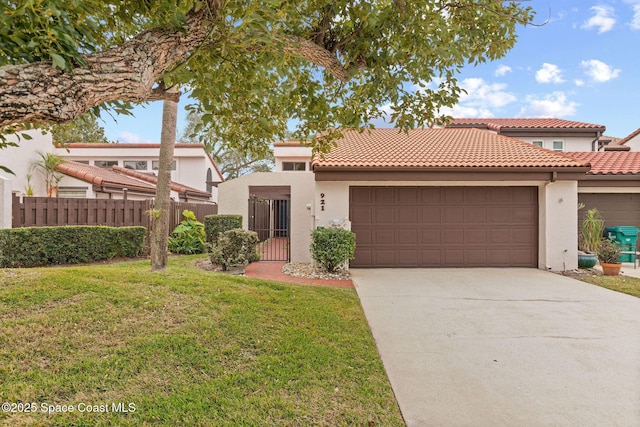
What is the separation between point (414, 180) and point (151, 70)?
24.9 ft

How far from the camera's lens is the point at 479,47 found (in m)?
4.76

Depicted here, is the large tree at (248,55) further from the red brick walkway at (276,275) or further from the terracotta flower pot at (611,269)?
the terracotta flower pot at (611,269)

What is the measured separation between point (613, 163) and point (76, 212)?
17106 millimetres

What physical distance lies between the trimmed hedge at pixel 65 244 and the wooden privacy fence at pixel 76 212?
3.42ft

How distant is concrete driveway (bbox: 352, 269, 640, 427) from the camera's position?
8.98 ft

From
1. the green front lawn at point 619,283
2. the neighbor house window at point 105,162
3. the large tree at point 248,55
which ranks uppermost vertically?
the neighbor house window at point 105,162

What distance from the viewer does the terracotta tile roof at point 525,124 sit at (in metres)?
Answer: 16.9

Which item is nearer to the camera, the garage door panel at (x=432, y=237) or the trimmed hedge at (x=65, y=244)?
the trimmed hedge at (x=65, y=244)

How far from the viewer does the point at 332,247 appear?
8.09 meters

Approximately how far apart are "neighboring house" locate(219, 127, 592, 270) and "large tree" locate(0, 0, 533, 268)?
13.3 feet

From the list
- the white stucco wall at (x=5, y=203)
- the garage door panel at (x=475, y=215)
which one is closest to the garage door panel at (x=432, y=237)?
the garage door panel at (x=475, y=215)

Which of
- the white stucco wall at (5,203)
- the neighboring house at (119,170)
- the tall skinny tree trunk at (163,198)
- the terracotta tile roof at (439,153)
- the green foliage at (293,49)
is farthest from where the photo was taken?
the neighboring house at (119,170)

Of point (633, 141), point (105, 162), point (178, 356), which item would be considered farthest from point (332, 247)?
point (633, 141)

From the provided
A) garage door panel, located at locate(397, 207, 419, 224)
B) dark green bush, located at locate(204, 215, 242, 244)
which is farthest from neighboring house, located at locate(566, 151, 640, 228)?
dark green bush, located at locate(204, 215, 242, 244)
